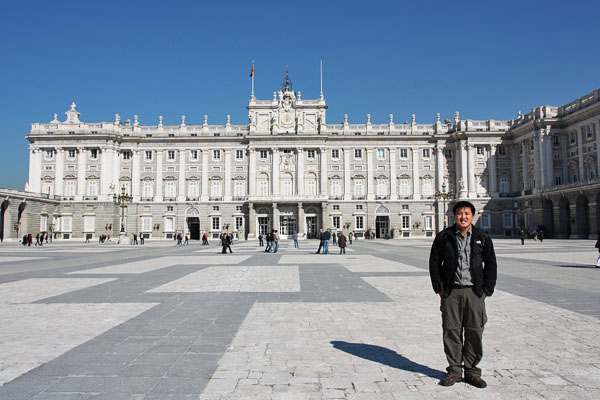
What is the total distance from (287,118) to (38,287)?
5001cm

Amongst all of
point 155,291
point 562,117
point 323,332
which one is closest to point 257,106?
point 562,117

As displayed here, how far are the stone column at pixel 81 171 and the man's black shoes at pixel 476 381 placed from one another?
203ft

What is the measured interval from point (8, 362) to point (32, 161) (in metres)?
62.5

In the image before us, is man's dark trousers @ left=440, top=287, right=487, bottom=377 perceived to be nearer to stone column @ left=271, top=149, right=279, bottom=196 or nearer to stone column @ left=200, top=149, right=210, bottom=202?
stone column @ left=271, top=149, right=279, bottom=196

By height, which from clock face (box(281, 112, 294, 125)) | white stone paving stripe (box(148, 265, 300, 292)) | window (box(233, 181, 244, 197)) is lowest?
white stone paving stripe (box(148, 265, 300, 292))

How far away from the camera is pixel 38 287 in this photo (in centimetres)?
1106

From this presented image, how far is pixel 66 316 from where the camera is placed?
749 cm

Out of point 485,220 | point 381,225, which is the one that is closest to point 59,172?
point 381,225

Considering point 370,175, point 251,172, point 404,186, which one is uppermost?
point 251,172

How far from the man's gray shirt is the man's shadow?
1.05 meters

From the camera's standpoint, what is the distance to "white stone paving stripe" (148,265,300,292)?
1069 cm

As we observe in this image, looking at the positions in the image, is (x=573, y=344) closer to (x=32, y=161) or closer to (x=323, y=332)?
(x=323, y=332)

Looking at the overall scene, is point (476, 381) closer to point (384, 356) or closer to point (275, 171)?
point (384, 356)

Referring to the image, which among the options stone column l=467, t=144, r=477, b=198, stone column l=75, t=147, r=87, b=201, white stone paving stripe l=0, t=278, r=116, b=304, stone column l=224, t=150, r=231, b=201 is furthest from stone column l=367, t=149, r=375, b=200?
white stone paving stripe l=0, t=278, r=116, b=304
